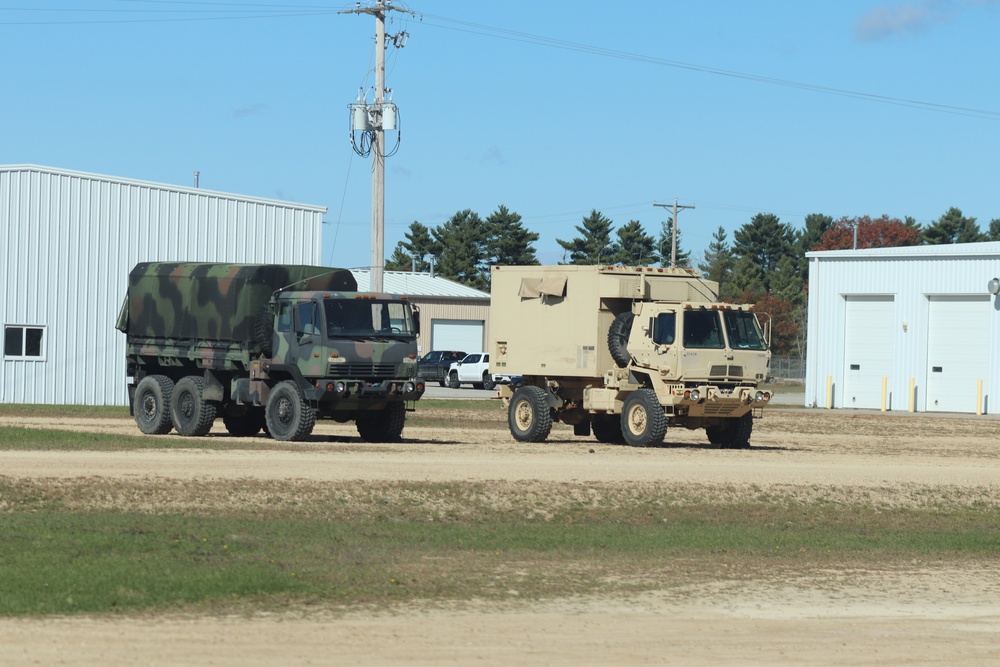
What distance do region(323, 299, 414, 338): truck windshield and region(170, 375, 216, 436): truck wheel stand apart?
126 inches

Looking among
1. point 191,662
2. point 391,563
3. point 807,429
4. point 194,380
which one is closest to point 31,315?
point 194,380

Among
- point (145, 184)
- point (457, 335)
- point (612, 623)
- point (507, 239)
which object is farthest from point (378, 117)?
point (507, 239)

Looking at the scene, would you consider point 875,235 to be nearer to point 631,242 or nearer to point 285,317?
point 631,242

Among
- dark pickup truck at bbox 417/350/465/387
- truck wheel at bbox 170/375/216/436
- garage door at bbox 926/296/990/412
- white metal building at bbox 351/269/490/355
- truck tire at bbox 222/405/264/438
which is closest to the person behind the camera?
truck wheel at bbox 170/375/216/436

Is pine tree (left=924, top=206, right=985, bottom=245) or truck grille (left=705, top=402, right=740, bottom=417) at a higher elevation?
pine tree (left=924, top=206, right=985, bottom=245)

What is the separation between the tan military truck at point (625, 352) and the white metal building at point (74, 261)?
16.3 meters

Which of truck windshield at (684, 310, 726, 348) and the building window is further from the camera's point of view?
the building window

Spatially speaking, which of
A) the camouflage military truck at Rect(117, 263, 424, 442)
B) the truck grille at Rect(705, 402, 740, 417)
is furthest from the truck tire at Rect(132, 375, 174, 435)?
the truck grille at Rect(705, 402, 740, 417)

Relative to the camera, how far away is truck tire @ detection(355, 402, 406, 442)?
28.5 metres

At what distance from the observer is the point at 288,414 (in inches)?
1088

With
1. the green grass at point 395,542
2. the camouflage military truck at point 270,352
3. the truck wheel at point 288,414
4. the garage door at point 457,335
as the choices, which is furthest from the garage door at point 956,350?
the garage door at point 457,335

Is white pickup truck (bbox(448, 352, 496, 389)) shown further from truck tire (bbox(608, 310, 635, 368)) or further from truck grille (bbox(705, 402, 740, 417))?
truck grille (bbox(705, 402, 740, 417))

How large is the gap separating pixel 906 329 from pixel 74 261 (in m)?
25.5

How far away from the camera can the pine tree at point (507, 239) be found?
398 feet
